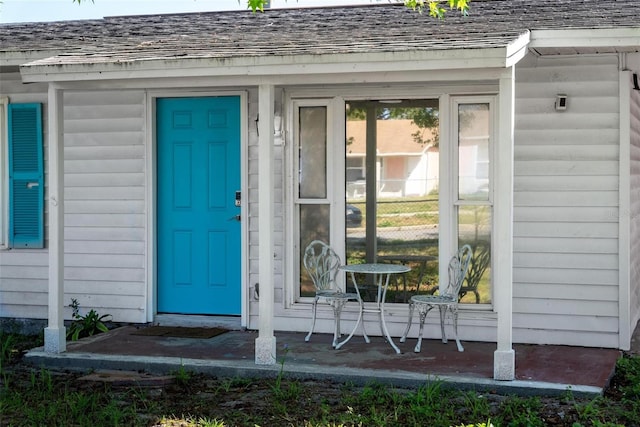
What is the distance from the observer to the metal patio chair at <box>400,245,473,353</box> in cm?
702

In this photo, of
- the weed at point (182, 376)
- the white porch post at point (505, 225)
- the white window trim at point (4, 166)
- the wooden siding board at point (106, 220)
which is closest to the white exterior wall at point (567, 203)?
the white porch post at point (505, 225)

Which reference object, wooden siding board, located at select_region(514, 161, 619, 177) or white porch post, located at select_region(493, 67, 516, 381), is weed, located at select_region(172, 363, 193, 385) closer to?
white porch post, located at select_region(493, 67, 516, 381)

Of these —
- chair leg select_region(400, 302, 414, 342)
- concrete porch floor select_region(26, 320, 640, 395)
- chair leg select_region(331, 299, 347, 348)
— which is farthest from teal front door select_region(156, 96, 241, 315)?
chair leg select_region(400, 302, 414, 342)

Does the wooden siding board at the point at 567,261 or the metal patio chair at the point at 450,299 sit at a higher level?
the wooden siding board at the point at 567,261

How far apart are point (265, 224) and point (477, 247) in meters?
2.08

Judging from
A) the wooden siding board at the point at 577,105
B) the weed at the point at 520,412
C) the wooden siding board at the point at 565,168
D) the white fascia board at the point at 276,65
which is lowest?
Answer: the weed at the point at 520,412

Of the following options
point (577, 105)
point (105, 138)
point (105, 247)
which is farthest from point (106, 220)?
point (577, 105)

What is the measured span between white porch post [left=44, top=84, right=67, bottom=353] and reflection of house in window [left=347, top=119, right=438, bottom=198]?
8.47 feet

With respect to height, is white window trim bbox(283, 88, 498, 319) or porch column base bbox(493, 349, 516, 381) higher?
white window trim bbox(283, 88, 498, 319)

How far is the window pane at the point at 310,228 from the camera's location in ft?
26.3

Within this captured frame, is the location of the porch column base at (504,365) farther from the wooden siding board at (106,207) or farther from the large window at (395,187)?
the wooden siding board at (106,207)

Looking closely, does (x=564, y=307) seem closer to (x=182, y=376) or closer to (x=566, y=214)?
(x=566, y=214)

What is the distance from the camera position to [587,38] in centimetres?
657

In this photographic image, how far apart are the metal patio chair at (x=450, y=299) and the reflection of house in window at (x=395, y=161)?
0.73m
